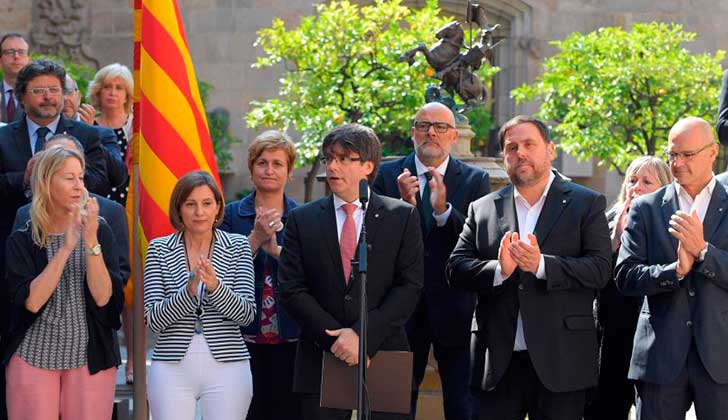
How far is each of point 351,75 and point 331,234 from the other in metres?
9.91

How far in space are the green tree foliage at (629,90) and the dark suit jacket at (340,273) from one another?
10145 millimetres

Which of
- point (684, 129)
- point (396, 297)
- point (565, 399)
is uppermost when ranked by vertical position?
point (684, 129)

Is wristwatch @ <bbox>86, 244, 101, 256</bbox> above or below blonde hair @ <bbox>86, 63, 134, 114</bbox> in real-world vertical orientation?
below

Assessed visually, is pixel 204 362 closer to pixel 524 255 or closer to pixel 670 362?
pixel 524 255

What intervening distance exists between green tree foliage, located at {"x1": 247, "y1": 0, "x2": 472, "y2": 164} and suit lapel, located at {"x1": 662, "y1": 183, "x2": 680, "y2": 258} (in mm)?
9335

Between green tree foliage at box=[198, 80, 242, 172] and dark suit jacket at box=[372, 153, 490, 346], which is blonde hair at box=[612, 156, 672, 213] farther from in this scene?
green tree foliage at box=[198, 80, 242, 172]

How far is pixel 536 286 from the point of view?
5945 millimetres

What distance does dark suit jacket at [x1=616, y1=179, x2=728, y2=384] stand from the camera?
5879 mm

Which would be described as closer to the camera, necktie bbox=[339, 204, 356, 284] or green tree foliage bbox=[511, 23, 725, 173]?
necktie bbox=[339, 204, 356, 284]

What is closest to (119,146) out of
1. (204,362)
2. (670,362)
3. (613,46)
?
(204,362)

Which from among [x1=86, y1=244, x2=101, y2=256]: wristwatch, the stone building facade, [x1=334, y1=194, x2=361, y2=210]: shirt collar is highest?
the stone building facade

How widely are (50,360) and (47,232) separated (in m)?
0.66

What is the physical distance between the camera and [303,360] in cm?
599

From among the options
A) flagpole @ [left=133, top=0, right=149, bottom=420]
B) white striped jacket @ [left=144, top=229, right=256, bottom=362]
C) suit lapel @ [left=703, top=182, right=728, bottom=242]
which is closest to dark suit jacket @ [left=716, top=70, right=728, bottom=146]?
suit lapel @ [left=703, top=182, right=728, bottom=242]
